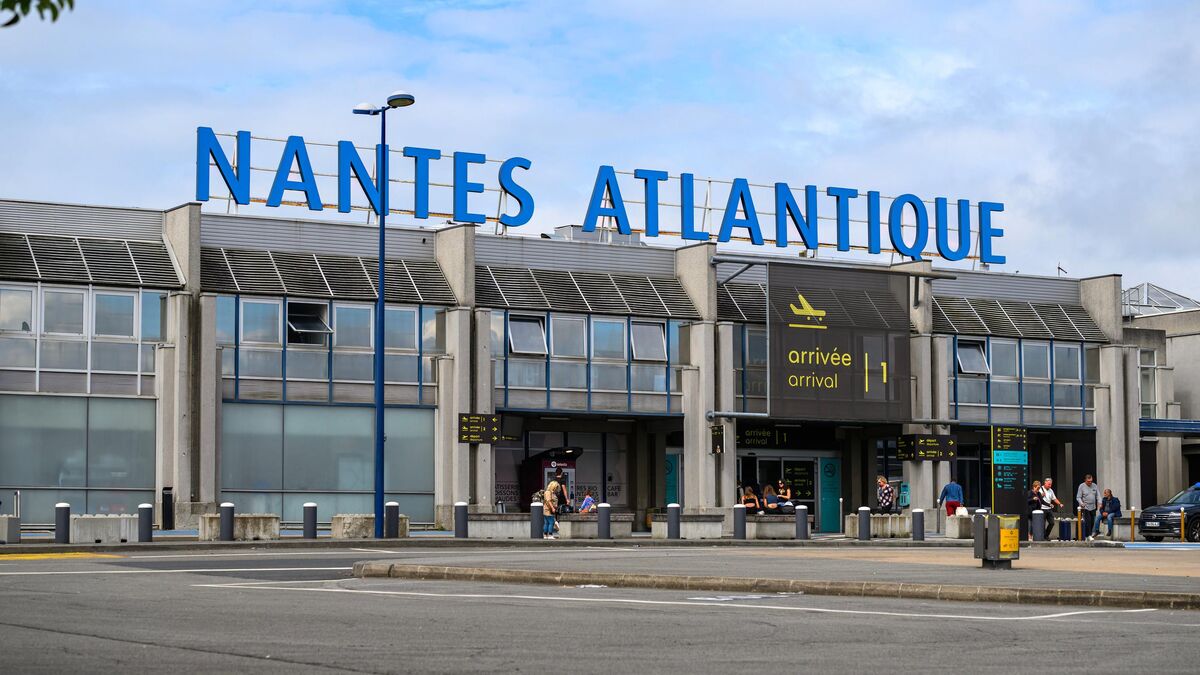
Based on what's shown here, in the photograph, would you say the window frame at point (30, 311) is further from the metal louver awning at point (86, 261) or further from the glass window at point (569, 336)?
the glass window at point (569, 336)

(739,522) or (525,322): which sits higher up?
(525,322)

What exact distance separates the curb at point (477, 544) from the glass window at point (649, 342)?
863 centimetres

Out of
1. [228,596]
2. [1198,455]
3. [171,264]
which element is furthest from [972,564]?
[1198,455]

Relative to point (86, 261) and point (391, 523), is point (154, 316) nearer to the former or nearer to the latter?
point (86, 261)

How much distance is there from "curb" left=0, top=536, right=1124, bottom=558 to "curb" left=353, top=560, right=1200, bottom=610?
9864 millimetres

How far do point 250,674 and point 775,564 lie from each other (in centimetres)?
1492

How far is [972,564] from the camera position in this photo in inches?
993

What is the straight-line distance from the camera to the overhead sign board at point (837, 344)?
159 feet

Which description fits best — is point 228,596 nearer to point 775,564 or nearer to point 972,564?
point 775,564

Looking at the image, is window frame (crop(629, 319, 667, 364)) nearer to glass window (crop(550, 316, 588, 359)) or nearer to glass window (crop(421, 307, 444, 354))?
glass window (crop(550, 316, 588, 359))

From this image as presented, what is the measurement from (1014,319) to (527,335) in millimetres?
16860

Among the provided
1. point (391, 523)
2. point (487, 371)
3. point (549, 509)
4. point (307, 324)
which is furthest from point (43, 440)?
point (549, 509)

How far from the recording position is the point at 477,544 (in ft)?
115

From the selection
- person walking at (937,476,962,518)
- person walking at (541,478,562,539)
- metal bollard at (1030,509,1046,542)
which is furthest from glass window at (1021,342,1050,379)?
person walking at (541,478,562,539)
